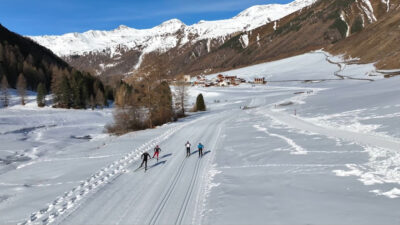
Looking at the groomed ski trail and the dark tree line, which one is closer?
the groomed ski trail

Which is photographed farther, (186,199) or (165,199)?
(165,199)

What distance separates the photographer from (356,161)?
1711cm

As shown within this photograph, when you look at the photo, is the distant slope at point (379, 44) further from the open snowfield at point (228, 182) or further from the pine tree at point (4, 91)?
the pine tree at point (4, 91)

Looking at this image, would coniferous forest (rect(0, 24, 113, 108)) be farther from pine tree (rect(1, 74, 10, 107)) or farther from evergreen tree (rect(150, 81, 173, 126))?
evergreen tree (rect(150, 81, 173, 126))

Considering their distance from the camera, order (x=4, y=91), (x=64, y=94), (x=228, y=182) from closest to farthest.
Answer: (x=228, y=182) → (x=64, y=94) → (x=4, y=91)

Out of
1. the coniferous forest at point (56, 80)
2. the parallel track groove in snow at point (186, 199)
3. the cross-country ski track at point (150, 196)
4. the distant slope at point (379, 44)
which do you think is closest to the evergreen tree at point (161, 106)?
the cross-country ski track at point (150, 196)

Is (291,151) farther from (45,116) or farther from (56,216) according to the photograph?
(45,116)

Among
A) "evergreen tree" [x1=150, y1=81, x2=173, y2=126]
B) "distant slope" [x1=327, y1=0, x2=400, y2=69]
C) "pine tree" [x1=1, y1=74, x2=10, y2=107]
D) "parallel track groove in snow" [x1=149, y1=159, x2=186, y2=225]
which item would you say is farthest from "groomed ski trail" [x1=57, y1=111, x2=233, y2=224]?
"distant slope" [x1=327, y1=0, x2=400, y2=69]

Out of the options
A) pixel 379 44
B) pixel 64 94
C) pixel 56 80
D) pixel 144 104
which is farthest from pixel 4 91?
pixel 379 44

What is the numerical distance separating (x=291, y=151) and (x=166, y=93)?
2628 centimetres

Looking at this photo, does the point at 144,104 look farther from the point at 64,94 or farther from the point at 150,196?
the point at 64,94

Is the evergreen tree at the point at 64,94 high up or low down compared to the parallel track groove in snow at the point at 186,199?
up

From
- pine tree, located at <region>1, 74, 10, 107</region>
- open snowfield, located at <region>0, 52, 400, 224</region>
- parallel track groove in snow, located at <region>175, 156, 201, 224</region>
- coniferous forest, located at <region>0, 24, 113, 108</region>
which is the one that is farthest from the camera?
coniferous forest, located at <region>0, 24, 113, 108</region>

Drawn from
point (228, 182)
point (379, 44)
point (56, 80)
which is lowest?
point (228, 182)
